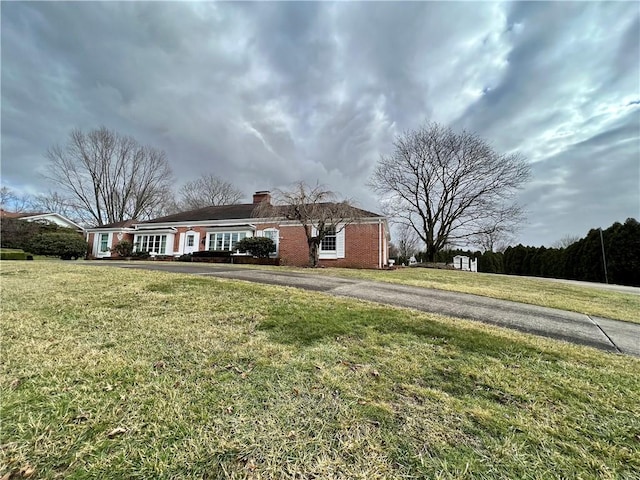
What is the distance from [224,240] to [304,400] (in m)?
20.8

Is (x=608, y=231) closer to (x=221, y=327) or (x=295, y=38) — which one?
(x=295, y=38)

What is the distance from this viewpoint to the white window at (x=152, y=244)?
75.7ft

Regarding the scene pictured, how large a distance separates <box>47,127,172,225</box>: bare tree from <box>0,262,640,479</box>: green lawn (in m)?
37.2

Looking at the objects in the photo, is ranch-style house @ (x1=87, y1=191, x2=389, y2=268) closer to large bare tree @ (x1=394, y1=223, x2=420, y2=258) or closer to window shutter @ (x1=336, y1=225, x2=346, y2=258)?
window shutter @ (x1=336, y1=225, x2=346, y2=258)

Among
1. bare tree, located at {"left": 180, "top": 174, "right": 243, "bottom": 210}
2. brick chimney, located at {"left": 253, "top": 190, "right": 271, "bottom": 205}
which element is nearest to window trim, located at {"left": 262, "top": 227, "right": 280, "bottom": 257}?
brick chimney, located at {"left": 253, "top": 190, "right": 271, "bottom": 205}

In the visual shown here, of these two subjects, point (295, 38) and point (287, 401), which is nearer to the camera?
point (287, 401)

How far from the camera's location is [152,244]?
23.4m

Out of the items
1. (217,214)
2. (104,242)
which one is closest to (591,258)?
(217,214)

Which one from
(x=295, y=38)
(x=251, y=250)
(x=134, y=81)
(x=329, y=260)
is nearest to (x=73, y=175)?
(x=134, y=81)

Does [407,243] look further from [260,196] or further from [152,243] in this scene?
[152,243]

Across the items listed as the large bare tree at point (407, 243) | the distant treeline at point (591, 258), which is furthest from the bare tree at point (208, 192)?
the distant treeline at point (591, 258)

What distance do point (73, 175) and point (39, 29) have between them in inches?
1275

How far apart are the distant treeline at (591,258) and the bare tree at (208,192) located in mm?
36297

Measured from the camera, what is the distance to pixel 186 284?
6816mm
